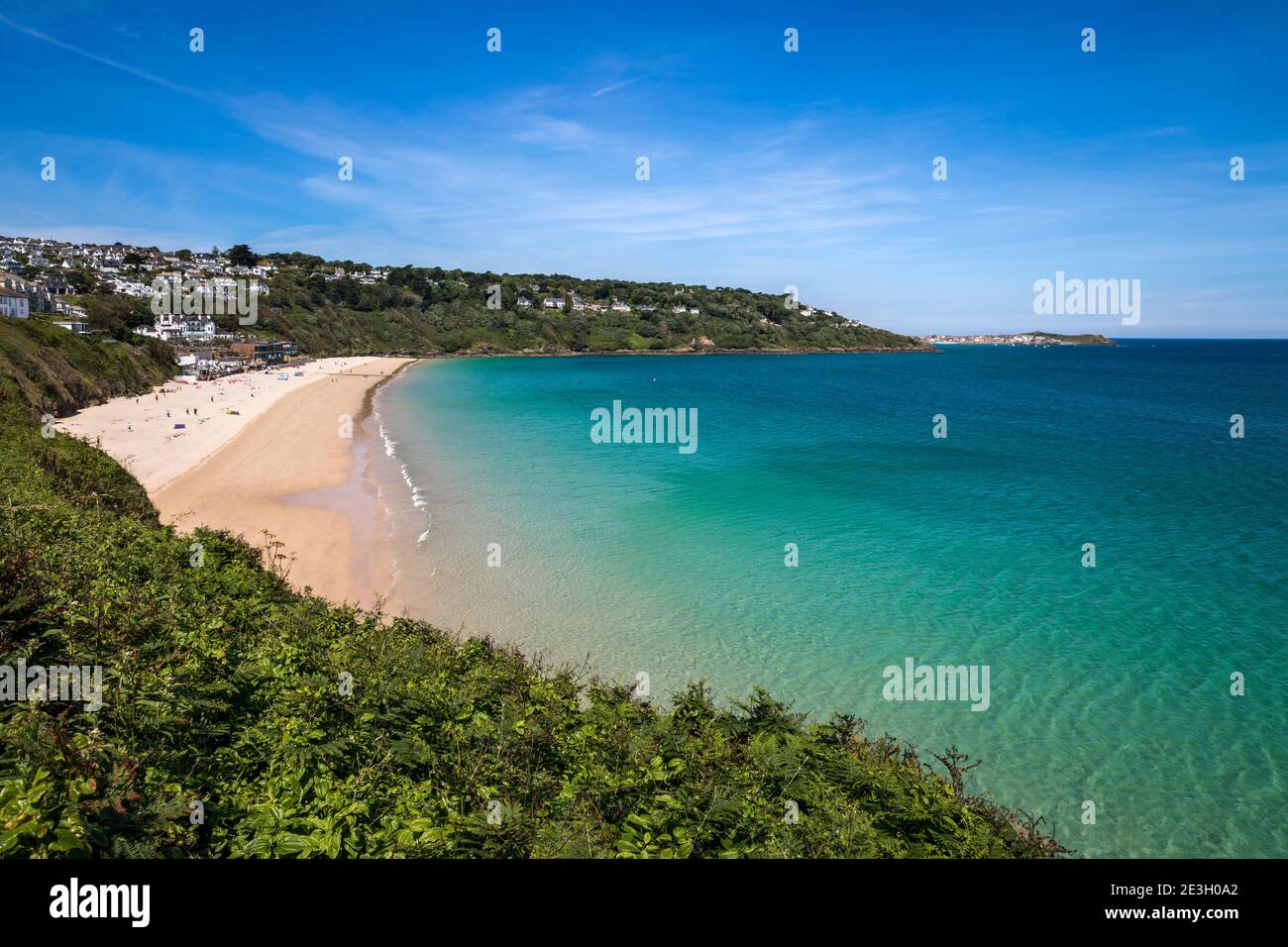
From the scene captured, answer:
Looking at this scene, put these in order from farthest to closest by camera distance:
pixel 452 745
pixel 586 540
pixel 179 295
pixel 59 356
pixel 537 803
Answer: pixel 179 295, pixel 59 356, pixel 586 540, pixel 452 745, pixel 537 803

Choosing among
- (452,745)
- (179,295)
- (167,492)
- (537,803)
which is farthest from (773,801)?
(179,295)

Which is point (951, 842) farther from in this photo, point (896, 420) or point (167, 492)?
point (896, 420)

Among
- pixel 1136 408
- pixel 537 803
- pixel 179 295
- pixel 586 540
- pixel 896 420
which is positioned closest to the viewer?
pixel 537 803

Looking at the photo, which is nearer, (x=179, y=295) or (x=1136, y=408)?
(x=1136, y=408)

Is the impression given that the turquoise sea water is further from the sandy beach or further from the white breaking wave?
the sandy beach

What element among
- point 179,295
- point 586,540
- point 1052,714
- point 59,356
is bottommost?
point 1052,714

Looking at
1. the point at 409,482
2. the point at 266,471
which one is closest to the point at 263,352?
the point at 266,471

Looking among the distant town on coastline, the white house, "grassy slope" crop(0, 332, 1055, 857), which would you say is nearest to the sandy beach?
"grassy slope" crop(0, 332, 1055, 857)
